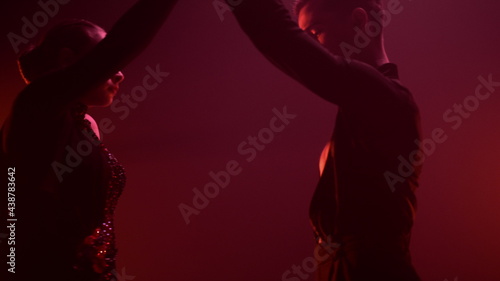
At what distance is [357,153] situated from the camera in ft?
2.88

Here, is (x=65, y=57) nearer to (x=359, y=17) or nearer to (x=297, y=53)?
(x=297, y=53)

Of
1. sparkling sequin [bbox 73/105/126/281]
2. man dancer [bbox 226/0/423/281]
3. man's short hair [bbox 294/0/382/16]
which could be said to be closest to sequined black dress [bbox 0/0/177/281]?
→ sparkling sequin [bbox 73/105/126/281]

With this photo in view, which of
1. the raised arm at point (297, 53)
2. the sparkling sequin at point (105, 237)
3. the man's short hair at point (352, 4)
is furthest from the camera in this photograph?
the man's short hair at point (352, 4)

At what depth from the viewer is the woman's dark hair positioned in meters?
1.01

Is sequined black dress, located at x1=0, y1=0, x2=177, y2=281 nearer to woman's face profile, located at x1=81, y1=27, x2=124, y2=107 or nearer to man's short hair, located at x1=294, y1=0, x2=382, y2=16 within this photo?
woman's face profile, located at x1=81, y1=27, x2=124, y2=107

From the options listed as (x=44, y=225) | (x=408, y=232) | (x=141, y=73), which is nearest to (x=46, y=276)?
(x=44, y=225)

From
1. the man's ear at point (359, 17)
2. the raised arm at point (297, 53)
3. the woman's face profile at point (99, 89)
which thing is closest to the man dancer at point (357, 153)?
the raised arm at point (297, 53)

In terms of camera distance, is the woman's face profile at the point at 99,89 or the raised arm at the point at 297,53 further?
the woman's face profile at the point at 99,89

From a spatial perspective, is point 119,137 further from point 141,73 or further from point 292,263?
point 292,263

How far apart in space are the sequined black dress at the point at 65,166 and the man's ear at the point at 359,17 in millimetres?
440

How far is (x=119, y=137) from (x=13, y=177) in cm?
139

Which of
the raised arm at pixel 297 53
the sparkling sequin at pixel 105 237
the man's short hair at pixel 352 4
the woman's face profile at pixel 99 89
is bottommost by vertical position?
the sparkling sequin at pixel 105 237

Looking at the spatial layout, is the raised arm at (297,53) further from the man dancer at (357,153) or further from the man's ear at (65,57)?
the man's ear at (65,57)

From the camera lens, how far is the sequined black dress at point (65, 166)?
79cm
